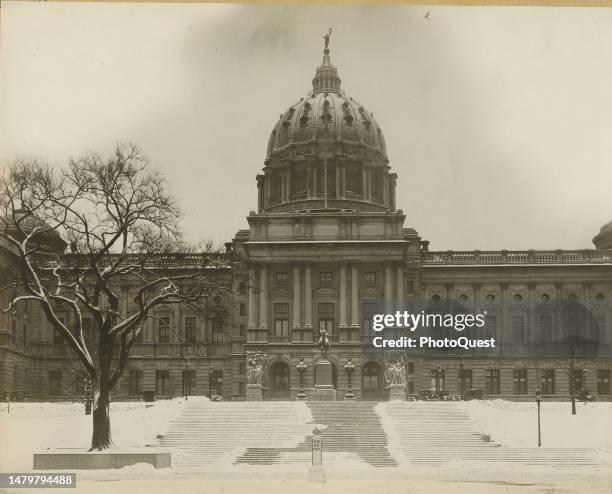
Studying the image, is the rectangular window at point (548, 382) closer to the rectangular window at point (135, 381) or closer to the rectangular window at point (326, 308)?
the rectangular window at point (326, 308)

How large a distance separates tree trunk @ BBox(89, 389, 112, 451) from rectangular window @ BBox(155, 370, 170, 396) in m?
45.4

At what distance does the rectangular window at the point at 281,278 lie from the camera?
89188 millimetres

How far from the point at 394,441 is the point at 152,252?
14.3 metres

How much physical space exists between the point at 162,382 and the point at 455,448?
46423 mm

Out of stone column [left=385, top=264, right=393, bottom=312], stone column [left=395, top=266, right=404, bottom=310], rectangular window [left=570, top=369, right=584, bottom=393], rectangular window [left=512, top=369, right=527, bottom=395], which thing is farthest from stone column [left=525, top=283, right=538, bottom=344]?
stone column [left=385, top=264, right=393, bottom=312]

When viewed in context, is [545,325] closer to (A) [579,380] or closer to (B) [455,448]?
(A) [579,380]

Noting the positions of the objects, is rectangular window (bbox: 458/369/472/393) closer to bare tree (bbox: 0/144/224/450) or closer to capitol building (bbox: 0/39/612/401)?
capitol building (bbox: 0/39/612/401)

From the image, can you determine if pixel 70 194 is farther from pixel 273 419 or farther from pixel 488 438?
pixel 488 438

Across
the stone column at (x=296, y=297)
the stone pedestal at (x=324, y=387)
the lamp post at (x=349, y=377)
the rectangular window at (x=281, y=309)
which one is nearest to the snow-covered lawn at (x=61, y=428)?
the stone pedestal at (x=324, y=387)

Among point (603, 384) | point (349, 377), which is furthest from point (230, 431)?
point (603, 384)

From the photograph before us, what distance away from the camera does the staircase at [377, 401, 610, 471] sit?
50.5 metres

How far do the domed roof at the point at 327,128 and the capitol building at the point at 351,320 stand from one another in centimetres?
942

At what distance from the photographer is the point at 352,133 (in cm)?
11206

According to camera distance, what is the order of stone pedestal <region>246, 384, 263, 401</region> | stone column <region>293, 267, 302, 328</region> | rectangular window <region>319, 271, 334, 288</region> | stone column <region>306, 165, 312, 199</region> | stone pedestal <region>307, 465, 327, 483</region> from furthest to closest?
stone column <region>306, 165, 312, 199</region> → rectangular window <region>319, 271, 334, 288</region> → stone column <region>293, 267, 302, 328</region> → stone pedestal <region>246, 384, 263, 401</region> → stone pedestal <region>307, 465, 327, 483</region>
